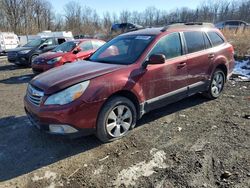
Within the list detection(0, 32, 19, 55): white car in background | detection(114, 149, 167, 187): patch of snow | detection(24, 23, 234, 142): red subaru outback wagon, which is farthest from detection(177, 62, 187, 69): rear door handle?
detection(0, 32, 19, 55): white car in background

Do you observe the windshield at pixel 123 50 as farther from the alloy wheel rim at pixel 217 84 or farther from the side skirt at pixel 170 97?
the alloy wheel rim at pixel 217 84

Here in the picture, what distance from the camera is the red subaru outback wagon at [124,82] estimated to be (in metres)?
3.70

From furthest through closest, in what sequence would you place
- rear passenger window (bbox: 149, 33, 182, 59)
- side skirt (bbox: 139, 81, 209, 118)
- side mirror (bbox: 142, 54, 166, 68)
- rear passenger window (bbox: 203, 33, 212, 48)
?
rear passenger window (bbox: 203, 33, 212, 48)
rear passenger window (bbox: 149, 33, 182, 59)
side skirt (bbox: 139, 81, 209, 118)
side mirror (bbox: 142, 54, 166, 68)

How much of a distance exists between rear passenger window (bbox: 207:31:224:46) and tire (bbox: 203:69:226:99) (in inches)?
25.7

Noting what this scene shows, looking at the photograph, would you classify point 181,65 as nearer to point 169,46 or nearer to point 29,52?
point 169,46

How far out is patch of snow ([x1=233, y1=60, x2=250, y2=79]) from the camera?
879 cm

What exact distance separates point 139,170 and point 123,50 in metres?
2.44

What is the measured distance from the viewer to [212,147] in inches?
154

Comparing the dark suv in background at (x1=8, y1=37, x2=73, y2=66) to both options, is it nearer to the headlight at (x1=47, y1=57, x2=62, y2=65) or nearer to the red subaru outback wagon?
the headlight at (x1=47, y1=57, x2=62, y2=65)

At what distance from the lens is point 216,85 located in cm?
615

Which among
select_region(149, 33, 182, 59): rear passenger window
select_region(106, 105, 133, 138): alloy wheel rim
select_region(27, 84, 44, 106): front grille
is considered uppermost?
select_region(149, 33, 182, 59): rear passenger window

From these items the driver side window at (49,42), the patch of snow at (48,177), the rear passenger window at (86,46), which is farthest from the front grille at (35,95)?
the driver side window at (49,42)

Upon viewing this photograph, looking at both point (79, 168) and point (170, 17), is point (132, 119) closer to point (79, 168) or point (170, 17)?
point (79, 168)

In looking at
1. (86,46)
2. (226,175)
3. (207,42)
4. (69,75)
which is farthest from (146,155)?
(86,46)
